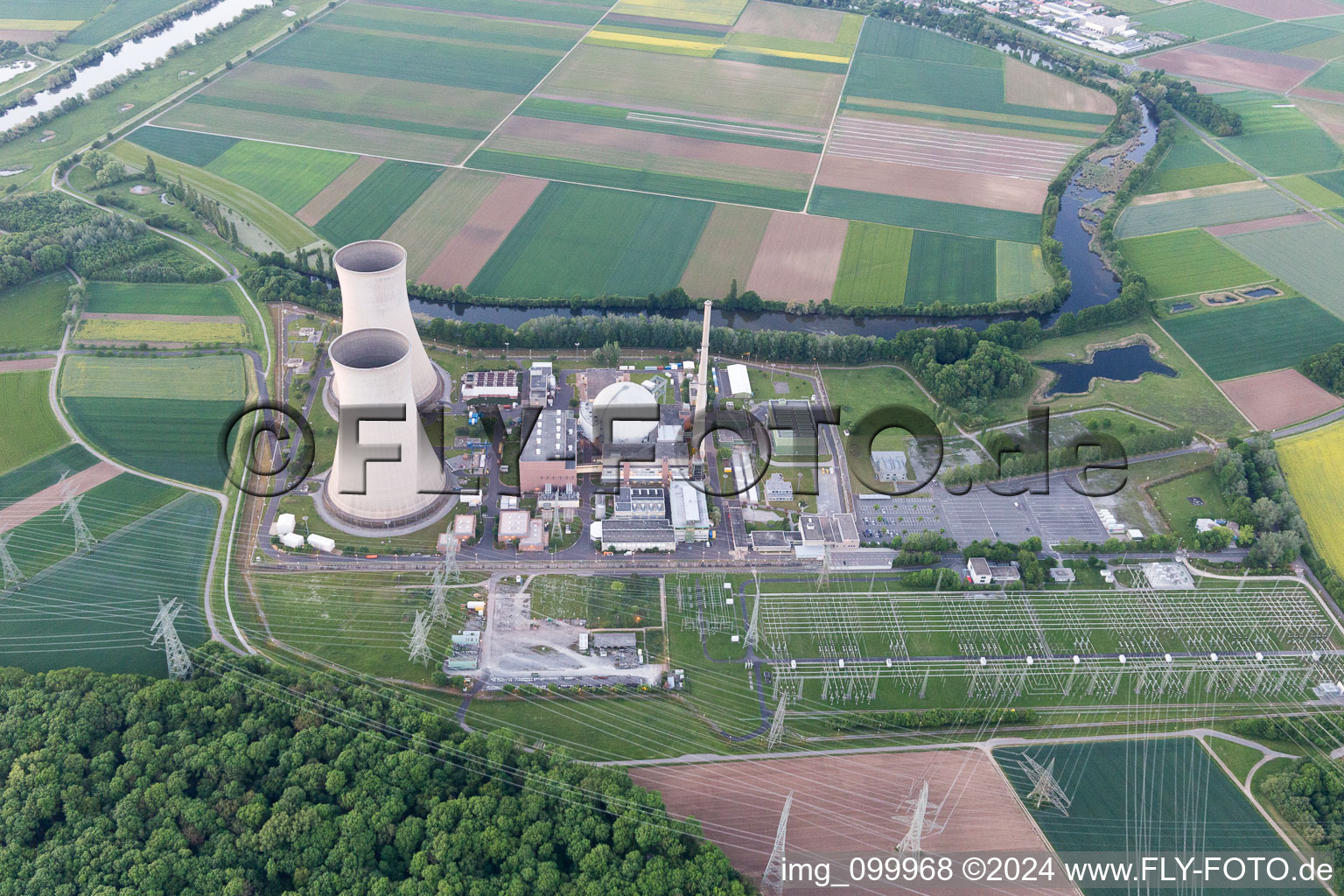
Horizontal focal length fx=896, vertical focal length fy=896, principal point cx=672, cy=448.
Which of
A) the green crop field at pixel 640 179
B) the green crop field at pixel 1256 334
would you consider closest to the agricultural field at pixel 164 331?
the green crop field at pixel 640 179

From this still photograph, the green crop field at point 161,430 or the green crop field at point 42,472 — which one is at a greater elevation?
the green crop field at point 161,430

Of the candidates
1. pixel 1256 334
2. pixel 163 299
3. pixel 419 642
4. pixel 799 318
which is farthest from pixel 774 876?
pixel 163 299

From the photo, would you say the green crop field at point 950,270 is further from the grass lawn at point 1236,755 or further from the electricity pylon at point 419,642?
the electricity pylon at point 419,642

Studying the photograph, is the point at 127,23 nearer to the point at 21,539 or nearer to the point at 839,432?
the point at 21,539

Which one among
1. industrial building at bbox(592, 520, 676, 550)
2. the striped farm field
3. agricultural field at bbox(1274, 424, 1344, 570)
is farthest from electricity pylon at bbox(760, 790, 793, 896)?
the striped farm field

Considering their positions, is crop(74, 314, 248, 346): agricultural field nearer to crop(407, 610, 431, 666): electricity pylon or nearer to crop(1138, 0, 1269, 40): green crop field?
crop(407, 610, 431, 666): electricity pylon

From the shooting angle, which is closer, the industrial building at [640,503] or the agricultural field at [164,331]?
the industrial building at [640,503]

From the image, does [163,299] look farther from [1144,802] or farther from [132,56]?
[1144,802]
